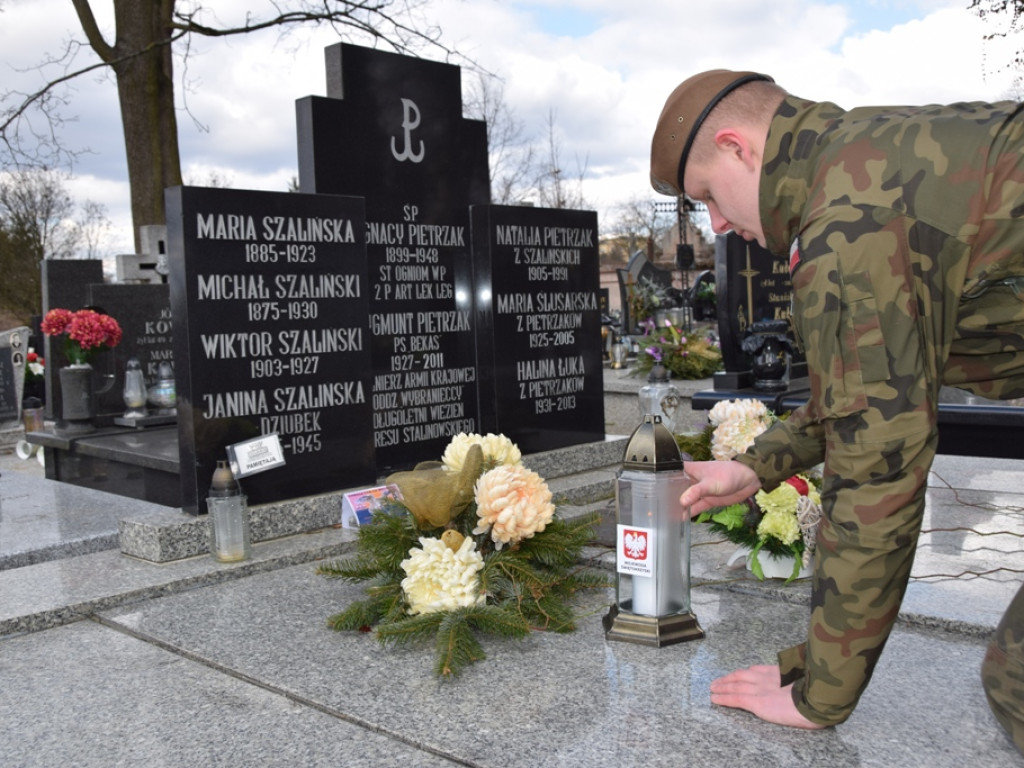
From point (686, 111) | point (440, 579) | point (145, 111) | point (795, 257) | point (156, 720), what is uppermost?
point (145, 111)

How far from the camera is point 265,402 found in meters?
4.41

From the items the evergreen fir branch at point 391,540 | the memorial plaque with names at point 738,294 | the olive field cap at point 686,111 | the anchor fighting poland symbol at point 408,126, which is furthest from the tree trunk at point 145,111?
the olive field cap at point 686,111

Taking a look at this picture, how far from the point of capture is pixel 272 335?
174 inches

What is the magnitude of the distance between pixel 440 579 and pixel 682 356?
795 centimetres

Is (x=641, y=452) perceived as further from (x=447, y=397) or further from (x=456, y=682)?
(x=447, y=397)

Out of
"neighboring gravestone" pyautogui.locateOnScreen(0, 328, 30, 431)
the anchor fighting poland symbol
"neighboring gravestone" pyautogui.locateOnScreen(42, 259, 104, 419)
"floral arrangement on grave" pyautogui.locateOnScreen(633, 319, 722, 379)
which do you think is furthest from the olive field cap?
"neighboring gravestone" pyautogui.locateOnScreen(0, 328, 30, 431)

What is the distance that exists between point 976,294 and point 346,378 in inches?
129

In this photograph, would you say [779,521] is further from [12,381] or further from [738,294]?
[12,381]

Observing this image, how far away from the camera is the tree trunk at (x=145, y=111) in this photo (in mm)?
12781

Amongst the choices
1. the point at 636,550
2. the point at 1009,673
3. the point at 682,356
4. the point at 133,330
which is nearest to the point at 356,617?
the point at 636,550

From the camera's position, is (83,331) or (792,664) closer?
(792,664)

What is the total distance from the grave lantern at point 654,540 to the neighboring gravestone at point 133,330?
6312mm

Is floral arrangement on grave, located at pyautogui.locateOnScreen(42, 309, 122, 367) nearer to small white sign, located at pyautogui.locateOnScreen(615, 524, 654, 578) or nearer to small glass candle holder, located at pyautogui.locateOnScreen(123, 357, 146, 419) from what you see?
small glass candle holder, located at pyautogui.locateOnScreen(123, 357, 146, 419)

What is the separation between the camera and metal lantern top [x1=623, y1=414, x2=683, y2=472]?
283 centimetres
